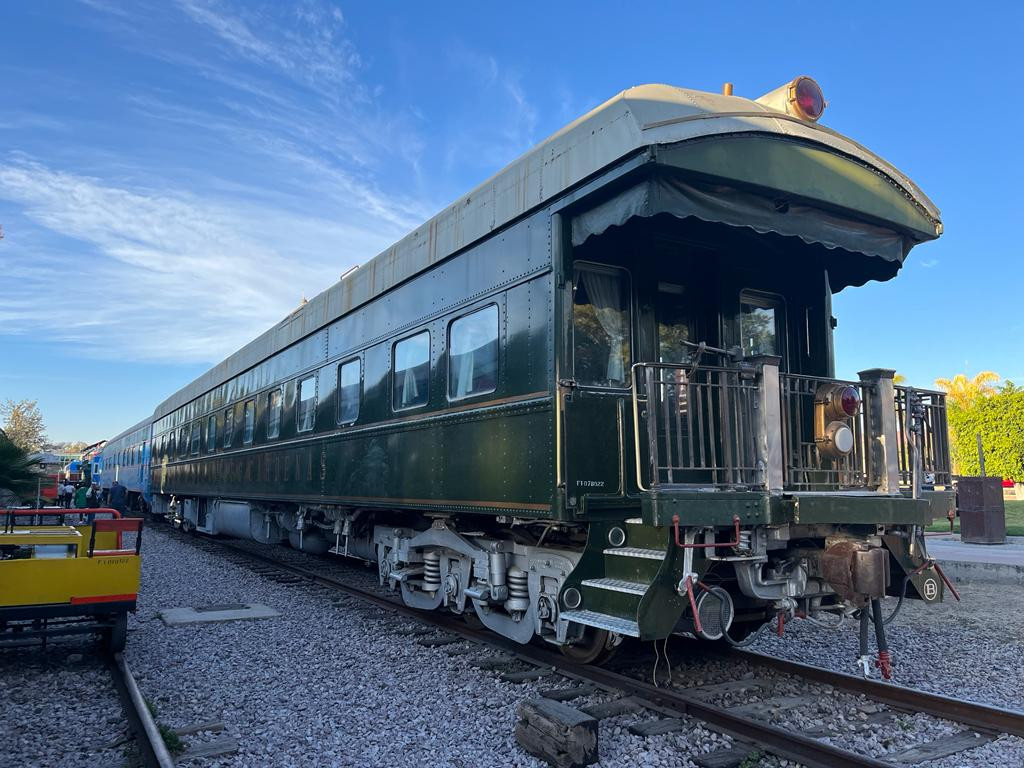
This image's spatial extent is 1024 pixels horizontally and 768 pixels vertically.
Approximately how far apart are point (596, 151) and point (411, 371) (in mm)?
3109

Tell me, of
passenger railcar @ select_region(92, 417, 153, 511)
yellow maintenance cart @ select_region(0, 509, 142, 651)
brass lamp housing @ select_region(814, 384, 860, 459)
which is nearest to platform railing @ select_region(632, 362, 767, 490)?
brass lamp housing @ select_region(814, 384, 860, 459)

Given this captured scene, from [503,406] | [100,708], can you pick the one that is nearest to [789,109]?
[503,406]

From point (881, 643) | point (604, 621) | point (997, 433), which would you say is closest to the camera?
point (604, 621)

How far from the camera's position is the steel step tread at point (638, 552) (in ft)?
15.0

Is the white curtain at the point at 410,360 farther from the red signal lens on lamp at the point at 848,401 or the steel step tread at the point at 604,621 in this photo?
the red signal lens on lamp at the point at 848,401

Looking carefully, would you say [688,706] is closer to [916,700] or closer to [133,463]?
[916,700]

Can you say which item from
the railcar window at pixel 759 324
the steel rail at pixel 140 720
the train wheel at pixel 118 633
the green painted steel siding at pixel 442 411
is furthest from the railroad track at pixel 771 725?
the train wheel at pixel 118 633

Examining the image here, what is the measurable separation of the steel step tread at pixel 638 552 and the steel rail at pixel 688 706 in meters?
0.91

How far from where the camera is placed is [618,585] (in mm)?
4680

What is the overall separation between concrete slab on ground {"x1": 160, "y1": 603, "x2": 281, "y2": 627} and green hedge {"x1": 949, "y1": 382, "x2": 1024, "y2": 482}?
134 feet

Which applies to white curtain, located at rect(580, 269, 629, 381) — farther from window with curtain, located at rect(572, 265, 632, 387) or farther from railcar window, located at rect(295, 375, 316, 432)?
railcar window, located at rect(295, 375, 316, 432)

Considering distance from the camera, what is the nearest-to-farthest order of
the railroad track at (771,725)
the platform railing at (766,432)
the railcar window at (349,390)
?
the railroad track at (771,725) < the platform railing at (766,432) < the railcar window at (349,390)

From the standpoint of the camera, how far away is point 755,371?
4.60 m

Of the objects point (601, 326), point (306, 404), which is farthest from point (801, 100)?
point (306, 404)
